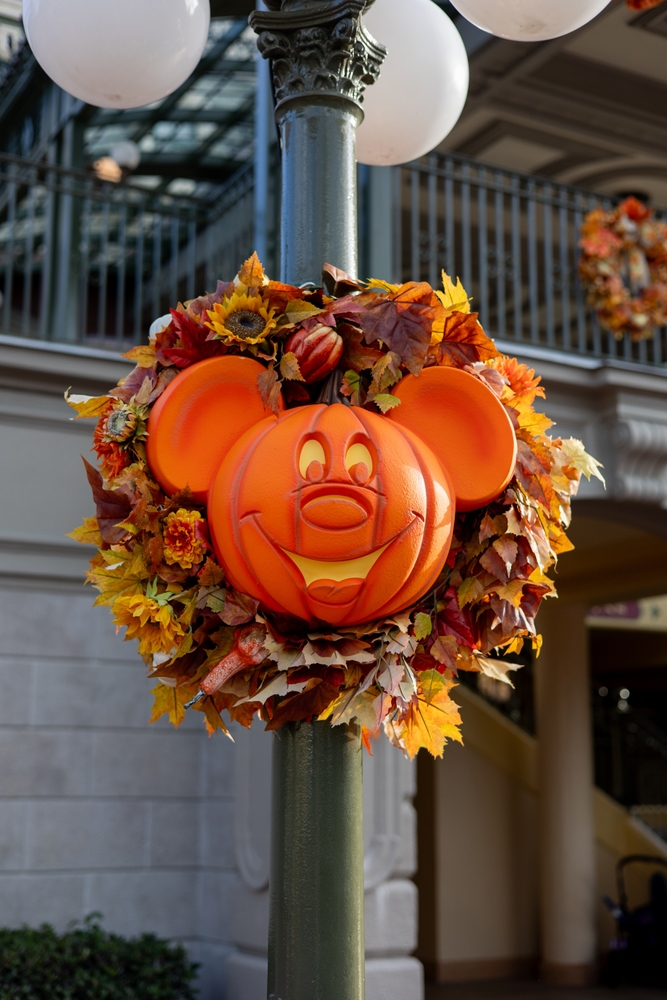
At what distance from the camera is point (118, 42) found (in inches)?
83.7

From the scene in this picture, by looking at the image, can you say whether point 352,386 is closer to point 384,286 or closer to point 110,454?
point 384,286

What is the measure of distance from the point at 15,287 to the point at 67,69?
9900 millimetres

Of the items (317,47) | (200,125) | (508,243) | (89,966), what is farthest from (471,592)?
(508,243)

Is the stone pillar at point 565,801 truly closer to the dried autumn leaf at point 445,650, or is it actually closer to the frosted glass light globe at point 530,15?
the frosted glass light globe at point 530,15

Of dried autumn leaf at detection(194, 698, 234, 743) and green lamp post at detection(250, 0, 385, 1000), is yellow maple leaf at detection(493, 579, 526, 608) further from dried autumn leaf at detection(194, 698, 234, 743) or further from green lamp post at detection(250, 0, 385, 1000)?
dried autumn leaf at detection(194, 698, 234, 743)

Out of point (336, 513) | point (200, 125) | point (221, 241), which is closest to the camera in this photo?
point (336, 513)

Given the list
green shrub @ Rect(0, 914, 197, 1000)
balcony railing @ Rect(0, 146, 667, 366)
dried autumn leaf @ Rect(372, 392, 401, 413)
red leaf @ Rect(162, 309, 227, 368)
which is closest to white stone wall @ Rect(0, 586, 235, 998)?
green shrub @ Rect(0, 914, 197, 1000)

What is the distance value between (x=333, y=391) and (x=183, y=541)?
1.03 ft

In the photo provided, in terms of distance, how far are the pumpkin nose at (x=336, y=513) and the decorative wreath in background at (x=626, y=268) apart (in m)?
5.60

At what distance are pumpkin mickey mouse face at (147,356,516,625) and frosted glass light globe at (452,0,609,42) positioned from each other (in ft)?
3.04

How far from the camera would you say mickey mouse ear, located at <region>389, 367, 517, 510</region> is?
5.06 ft

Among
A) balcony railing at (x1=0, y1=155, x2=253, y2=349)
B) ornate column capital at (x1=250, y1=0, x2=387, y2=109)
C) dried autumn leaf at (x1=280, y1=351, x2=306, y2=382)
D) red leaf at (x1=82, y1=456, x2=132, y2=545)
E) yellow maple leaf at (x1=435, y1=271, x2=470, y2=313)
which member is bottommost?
red leaf at (x1=82, y1=456, x2=132, y2=545)

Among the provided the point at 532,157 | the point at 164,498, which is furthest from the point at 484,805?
the point at 164,498

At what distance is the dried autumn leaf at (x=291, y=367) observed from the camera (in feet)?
5.07
